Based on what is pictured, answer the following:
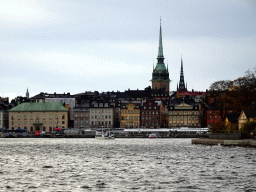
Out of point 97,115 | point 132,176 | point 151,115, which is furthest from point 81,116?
point 132,176

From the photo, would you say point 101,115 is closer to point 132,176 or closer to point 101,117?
point 101,117

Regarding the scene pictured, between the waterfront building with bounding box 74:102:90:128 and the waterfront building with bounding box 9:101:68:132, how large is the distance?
5.16m

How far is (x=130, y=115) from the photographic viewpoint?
617 feet

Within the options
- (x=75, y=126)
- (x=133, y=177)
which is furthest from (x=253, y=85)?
(x=75, y=126)

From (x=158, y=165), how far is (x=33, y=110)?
141 meters

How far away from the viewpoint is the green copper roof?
181125 mm

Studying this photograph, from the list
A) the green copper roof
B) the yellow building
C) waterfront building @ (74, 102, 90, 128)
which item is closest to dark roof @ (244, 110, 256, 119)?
the yellow building

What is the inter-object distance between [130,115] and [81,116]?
15.2 m

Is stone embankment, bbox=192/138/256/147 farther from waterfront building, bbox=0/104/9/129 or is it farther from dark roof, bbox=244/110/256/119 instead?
waterfront building, bbox=0/104/9/129

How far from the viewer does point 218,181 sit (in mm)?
32688

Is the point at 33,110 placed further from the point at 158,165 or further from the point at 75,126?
the point at 158,165

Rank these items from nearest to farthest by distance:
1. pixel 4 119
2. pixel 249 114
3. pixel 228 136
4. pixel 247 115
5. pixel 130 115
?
pixel 228 136 → pixel 249 114 → pixel 247 115 → pixel 4 119 → pixel 130 115

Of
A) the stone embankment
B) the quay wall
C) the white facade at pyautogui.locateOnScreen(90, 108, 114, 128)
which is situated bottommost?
the stone embankment

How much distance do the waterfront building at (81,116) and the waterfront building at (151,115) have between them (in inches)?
657
